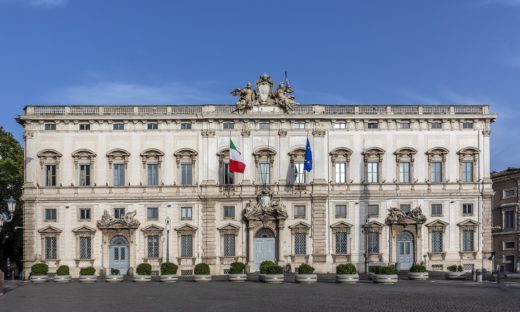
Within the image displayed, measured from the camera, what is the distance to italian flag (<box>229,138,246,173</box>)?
221 ft

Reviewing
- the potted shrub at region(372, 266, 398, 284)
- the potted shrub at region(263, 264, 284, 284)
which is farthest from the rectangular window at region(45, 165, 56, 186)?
the potted shrub at region(372, 266, 398, 284)

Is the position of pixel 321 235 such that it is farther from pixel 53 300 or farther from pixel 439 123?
pixel 53 300

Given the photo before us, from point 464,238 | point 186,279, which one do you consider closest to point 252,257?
point 186,279

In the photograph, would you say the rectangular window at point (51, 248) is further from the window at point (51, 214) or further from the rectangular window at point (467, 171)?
the rectangular window at point (467, 171)

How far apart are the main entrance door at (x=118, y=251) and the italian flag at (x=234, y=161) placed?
490 inches

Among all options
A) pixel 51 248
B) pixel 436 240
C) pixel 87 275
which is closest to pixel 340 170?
pixel 436 240

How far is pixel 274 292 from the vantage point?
45062 millimetres

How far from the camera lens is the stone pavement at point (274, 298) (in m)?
35.6

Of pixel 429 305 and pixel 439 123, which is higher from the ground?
pixel 439 123

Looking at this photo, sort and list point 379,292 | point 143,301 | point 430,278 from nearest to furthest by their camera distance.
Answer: point 143,301, point 379,292, point 430,278

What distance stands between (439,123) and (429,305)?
38446mm

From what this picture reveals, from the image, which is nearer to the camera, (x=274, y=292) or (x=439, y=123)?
(x=274, y=292)

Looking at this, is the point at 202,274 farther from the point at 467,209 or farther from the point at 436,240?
the point at 467,209

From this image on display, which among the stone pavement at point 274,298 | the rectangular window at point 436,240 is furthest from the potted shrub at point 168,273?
the rectangular window at point 436,240
